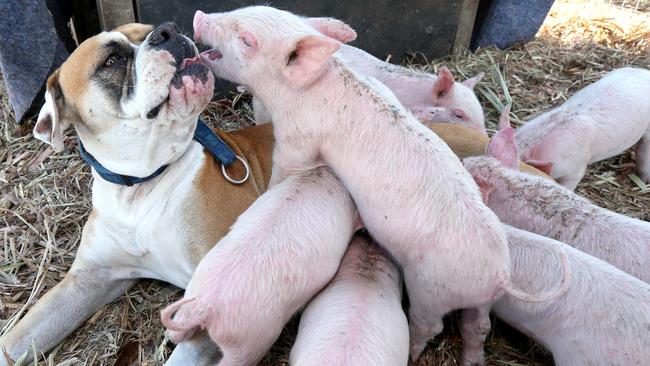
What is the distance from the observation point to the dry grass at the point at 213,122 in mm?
2740

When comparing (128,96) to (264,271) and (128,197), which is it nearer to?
(128,197)

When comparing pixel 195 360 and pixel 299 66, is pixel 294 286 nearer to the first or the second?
pixel 195 360

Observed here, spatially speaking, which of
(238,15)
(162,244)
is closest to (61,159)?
(162,244)

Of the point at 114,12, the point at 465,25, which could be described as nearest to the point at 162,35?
the point at 114,12

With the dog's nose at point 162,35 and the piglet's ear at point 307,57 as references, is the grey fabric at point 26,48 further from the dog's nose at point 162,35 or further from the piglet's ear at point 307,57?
the piglet's ear at point 307,57

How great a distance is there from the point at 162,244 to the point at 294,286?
75cm

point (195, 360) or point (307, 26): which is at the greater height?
point (307, 26)

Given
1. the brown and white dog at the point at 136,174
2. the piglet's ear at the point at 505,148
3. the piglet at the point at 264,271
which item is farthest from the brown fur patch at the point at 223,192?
the piglet's ear at the point at 505,148

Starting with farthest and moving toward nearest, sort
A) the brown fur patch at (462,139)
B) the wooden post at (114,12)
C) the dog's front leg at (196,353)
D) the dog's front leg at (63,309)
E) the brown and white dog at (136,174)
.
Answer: the wooden post at (114,12) → the brown fur patch at (462,139) → the dog's front leg at (63,309) → the brown and white dog at (136,174) → the dog's front leg at (196,353)

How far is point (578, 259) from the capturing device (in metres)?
2.39

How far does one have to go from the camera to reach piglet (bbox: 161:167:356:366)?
2.06 m

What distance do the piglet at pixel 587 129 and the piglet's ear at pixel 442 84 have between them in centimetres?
50

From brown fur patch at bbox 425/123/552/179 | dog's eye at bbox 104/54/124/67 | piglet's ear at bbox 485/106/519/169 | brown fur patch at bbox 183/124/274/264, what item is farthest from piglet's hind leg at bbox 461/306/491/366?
dog's eye at bbox 104/54/124/67

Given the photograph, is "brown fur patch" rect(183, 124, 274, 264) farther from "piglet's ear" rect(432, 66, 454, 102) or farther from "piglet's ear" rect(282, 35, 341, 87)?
"piglet's ear" rect(432, 66, 454, 102)
